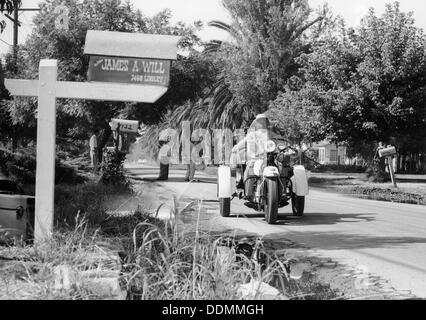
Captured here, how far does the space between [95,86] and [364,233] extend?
17.6 ft

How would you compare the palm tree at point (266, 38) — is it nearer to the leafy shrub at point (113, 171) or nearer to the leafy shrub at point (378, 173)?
the leafy shrub at point (378, 173)

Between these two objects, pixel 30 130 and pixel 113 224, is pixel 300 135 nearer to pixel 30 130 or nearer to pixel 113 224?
pixel 30 130

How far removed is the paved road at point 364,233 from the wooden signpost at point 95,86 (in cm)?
185

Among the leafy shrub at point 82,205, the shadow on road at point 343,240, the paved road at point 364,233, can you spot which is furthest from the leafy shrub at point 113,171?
the shadow on road at point 343,240

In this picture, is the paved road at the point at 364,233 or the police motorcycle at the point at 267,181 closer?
the paved road at the point at 364,233

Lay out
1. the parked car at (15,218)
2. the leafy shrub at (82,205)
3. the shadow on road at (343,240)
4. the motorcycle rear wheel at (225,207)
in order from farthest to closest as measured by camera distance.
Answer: the motorcycle rear wheel at (225,207) → the shadow on road at (343,240) → the leafy shrub at (82,205) → the parked car at (15,218)

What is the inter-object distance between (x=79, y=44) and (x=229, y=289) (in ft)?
47.0

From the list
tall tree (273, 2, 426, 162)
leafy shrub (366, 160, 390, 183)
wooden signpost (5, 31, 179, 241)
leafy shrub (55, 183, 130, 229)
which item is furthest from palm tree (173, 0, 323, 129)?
wooden signpost (5, 31, 179, 241)

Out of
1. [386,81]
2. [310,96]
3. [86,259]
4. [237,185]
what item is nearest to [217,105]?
[310,96]

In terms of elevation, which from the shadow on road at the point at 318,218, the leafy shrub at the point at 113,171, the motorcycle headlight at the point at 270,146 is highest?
the motorcycle headlight at the point at 270,146

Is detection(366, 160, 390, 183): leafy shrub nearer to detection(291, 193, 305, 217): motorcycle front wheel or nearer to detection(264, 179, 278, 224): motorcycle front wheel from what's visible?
detection(291, 193, 305, 217): motorcycle front wheel

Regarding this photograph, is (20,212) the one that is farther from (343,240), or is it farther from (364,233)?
(364,233)

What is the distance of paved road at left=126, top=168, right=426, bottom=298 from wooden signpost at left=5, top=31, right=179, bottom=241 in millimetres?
1853

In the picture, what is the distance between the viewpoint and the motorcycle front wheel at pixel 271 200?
10.5 metres
